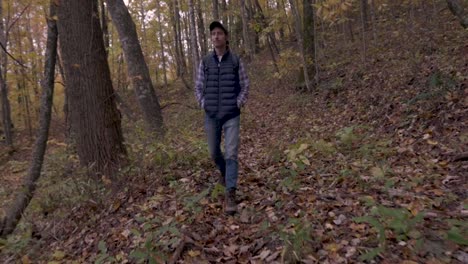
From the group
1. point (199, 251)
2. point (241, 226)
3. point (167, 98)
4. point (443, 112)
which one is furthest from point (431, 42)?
point (167, 98)

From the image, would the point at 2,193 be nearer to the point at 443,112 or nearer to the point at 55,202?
the point at 55,202

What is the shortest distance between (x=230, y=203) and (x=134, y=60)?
20.6 ft

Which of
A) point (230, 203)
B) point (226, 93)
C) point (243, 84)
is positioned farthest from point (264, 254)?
point (243, 84)

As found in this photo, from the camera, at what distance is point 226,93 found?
4664mm

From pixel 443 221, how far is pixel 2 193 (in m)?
8.60

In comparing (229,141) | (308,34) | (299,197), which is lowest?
(299,197)

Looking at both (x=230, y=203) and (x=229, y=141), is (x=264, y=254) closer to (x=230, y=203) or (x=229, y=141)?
(x=230, y=203)

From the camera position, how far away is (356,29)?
20688mm

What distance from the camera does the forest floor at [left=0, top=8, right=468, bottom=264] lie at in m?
3.30

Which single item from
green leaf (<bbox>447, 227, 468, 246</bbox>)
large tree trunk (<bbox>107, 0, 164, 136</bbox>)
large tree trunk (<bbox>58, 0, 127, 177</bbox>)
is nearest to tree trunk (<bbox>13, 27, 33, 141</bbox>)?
large tree trunk (<bbox>107, 0, 164, 136</bbox>)

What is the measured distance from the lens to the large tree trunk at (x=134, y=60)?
30.9ft

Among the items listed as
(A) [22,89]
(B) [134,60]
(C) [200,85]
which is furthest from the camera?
(A) [22,89]

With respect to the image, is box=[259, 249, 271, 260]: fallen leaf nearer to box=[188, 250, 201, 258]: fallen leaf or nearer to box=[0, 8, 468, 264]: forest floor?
box=[0, 8, 468, 264]: forest floor

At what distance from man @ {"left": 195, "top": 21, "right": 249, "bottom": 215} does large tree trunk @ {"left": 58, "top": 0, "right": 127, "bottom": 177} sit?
82.3 inches
